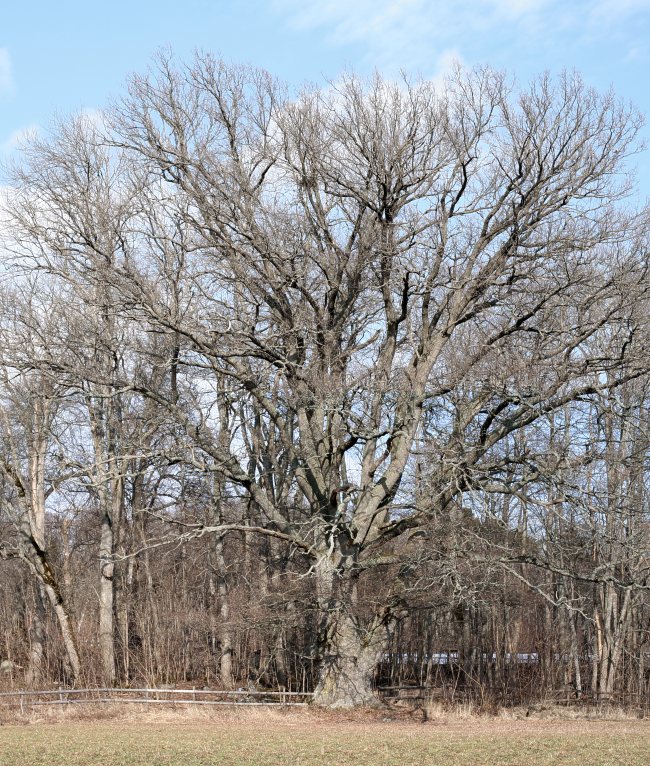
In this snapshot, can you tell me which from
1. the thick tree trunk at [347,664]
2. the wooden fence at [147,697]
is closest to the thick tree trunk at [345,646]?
the thick tree trunk at [347,664]

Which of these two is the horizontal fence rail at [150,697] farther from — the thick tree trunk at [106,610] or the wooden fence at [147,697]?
the thick tree trunk at [106,610]

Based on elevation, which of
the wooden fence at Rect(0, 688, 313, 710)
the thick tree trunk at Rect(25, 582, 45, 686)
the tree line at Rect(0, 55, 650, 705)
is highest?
the tree line at Rect(0, 55, 650, 705)

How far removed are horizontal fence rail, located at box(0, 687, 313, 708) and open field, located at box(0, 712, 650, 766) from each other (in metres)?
1.65

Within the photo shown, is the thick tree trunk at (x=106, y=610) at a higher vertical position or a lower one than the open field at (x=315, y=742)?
higher

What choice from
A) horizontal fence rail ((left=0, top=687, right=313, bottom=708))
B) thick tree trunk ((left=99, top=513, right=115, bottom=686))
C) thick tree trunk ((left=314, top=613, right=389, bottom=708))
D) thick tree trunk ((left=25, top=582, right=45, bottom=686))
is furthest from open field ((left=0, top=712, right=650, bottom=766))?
thick tree trunk ((left=25, top=582, right=45, bottom=686))

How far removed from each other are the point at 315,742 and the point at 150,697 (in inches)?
345

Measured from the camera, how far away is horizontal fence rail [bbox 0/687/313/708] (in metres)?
19.9

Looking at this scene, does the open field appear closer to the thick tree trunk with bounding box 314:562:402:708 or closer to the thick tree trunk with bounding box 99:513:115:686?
the thick tree trunk with bounding box 314:562:402:708

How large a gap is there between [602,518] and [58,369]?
43.0 feet

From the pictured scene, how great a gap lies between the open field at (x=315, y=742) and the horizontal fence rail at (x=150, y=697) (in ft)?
5.40

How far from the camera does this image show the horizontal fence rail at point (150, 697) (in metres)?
19.9

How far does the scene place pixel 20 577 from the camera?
36.5 m

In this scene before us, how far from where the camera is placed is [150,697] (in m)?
21.5

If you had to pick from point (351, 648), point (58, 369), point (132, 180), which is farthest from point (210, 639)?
point (132, 180)
